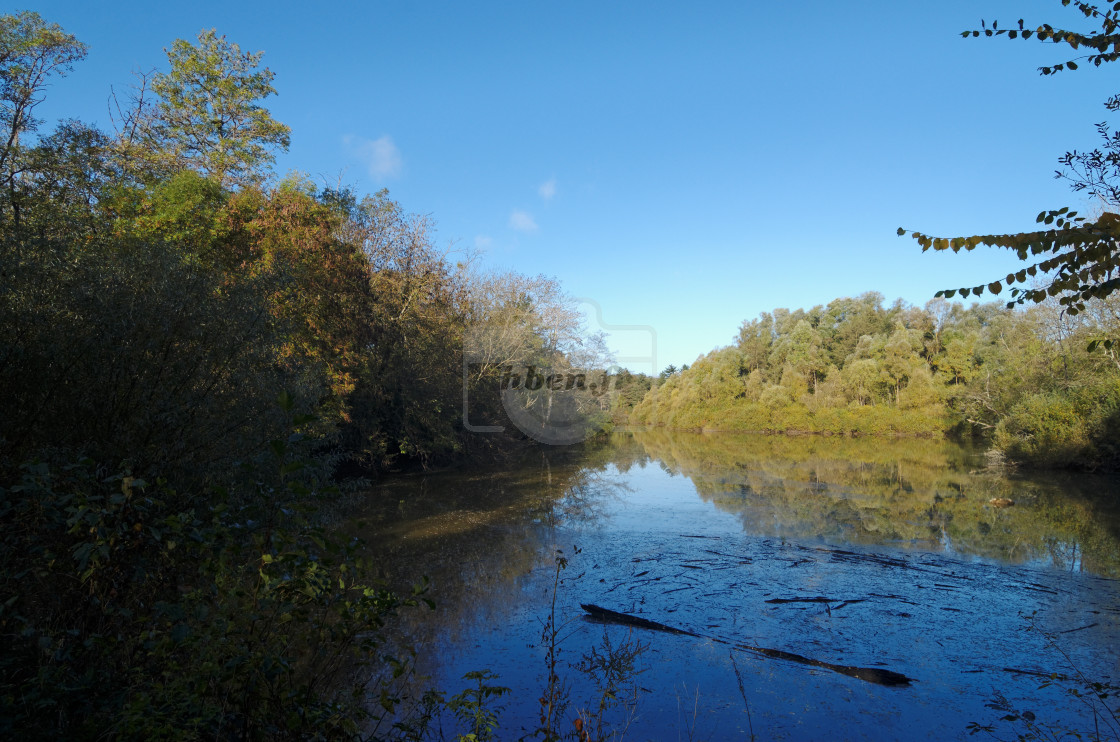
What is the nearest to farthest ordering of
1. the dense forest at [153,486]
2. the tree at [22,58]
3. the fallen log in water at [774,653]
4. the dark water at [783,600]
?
the dense forest at [153,486] < the dark water at [783,600] < the fallen log in water at [774,653] < the tree at [22,58]

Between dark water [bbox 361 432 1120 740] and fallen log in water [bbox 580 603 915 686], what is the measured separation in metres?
0.09

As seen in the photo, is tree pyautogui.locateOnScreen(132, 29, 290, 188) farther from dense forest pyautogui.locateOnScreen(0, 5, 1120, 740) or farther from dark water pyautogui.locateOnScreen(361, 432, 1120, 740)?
dark water pyautogui.locateOnScreen(361, 432, 1120, 740)

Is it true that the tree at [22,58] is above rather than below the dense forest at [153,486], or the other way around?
above

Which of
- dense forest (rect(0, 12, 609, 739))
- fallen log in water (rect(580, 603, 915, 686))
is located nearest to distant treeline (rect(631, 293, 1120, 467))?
fallen log in water (rect(580, 603, 915, 686))

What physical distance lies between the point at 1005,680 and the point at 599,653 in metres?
3.29

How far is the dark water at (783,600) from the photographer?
4.47 m

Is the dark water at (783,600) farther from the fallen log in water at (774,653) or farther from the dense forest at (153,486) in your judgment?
the dense forest at (153,486)

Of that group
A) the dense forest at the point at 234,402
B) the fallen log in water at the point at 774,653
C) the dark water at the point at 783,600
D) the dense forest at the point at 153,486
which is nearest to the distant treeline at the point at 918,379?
the dense forest at the point at 234,402

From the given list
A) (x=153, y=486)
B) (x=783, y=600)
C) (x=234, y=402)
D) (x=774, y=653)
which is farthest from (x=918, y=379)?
(x=153, y=486)

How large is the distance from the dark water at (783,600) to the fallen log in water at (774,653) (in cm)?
9

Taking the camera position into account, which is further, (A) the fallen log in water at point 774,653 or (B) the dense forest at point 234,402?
(A) the fallen log in water at point 774,653

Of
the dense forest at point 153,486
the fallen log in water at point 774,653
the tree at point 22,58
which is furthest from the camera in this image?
the tree at point 22,58

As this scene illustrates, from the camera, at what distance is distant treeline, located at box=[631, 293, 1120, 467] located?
57.8ft

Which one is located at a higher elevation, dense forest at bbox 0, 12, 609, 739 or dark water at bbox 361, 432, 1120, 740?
dense forest at bbox 0, 12, 609, 739
